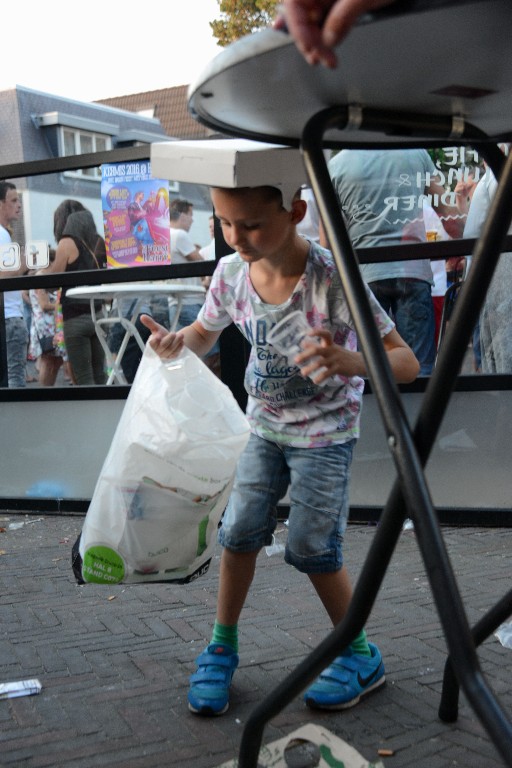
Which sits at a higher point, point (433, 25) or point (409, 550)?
point (433, 25)

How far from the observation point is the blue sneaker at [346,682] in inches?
104

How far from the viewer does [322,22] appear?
1.23 m

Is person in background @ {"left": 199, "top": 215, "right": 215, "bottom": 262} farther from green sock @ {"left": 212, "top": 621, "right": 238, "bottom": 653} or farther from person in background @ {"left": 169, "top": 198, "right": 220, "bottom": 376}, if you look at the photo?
green sock @ {"left": 212, "top": 621, "right": 238, "bottom": 653}

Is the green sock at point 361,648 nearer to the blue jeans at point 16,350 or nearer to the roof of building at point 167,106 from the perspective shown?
the blue jeans at point 16,350

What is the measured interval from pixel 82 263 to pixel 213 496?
364cm

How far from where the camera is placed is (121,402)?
18.7 ft

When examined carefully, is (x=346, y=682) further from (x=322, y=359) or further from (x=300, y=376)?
(x=322, y=359)

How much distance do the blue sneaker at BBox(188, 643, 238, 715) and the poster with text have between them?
3171 millimetres

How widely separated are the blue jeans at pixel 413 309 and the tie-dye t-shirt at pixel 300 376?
94.5 inches

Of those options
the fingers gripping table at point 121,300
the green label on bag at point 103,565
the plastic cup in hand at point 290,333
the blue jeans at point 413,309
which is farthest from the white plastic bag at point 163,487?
the fingers gripping table at point 121,300

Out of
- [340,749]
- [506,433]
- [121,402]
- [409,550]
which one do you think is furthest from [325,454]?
[121,402]

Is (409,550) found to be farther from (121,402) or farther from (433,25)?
(433,25)

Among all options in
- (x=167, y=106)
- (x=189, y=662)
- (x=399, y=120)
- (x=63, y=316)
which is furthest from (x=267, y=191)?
(x=167, y=106)

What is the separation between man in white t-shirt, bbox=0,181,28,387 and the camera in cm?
597
